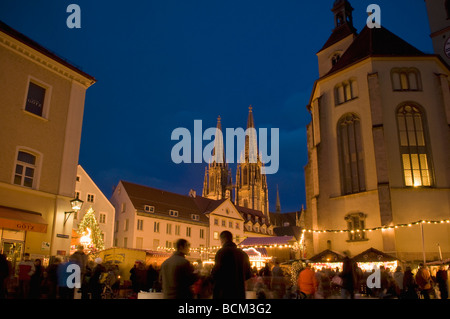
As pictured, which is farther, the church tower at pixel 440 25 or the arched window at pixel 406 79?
the church tower at pixel 440 25

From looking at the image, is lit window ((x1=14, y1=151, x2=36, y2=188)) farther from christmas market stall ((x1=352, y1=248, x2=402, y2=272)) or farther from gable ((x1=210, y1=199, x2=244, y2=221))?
gable ((x1=210, y1=199, x2=244, y2=221))

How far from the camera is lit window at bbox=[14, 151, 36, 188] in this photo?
15352 millimetres

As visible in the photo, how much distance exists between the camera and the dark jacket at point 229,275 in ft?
19.4

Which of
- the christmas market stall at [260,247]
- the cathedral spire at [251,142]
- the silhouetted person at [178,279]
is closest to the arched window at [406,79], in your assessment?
the christmas market stall at [260,247]

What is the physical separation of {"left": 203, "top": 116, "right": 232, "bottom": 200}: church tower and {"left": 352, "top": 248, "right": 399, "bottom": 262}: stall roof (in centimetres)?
7970

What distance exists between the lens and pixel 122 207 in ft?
151

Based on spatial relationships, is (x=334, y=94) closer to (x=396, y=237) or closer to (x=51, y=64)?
(x=396, y=237)

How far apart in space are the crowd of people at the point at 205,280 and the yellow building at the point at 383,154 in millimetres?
6913

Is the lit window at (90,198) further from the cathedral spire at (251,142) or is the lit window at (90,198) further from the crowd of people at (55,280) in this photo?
the cathedral spire at (251,142)

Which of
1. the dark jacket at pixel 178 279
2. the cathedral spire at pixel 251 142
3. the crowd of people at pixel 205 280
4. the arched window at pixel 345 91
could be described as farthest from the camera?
the cathedral spire at pixel 251 142

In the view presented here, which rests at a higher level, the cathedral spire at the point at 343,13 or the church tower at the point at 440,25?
the cathedral spire at the point at 343,13

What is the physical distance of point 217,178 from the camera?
335 feet

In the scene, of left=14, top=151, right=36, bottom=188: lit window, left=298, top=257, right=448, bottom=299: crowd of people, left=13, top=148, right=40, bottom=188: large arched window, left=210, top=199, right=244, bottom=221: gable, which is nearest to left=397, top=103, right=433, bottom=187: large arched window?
left=298, top=257, right=448, bottom=299: crowd of people

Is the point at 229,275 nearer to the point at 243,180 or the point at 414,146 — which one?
the point at 414,146
